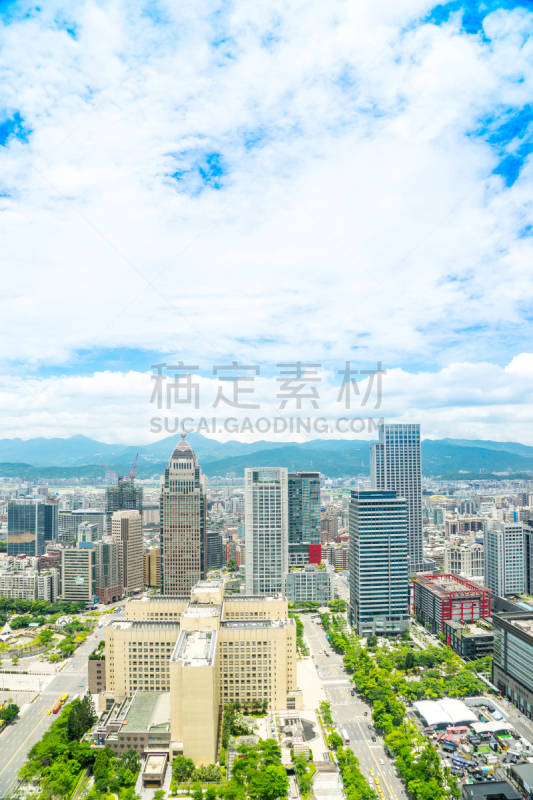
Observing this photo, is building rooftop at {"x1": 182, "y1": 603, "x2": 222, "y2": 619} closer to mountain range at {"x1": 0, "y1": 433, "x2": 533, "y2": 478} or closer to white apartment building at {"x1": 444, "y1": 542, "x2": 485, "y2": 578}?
white apartment building at {"x1": 444, "y1": 542, "x2": 485, "y2": 578}

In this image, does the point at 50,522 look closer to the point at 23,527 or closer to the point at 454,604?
the point at 23,527

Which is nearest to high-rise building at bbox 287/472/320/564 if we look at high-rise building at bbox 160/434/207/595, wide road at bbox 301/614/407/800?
high-rise building at bbox 160/434/207/595

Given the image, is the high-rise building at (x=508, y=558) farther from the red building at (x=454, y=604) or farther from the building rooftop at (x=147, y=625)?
the building rooftop at (x=147, y=625)

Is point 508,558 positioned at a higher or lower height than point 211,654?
lower

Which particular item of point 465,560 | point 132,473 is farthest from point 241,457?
point 465,560

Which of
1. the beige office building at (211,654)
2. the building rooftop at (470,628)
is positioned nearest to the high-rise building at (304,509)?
the building rooftop at (470,628)

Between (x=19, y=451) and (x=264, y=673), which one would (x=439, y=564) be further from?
(x=19, y=451)

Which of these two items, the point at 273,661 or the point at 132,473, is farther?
the point at 132,473

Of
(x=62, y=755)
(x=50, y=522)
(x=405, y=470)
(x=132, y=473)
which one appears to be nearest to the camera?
(x=62, y=755)
